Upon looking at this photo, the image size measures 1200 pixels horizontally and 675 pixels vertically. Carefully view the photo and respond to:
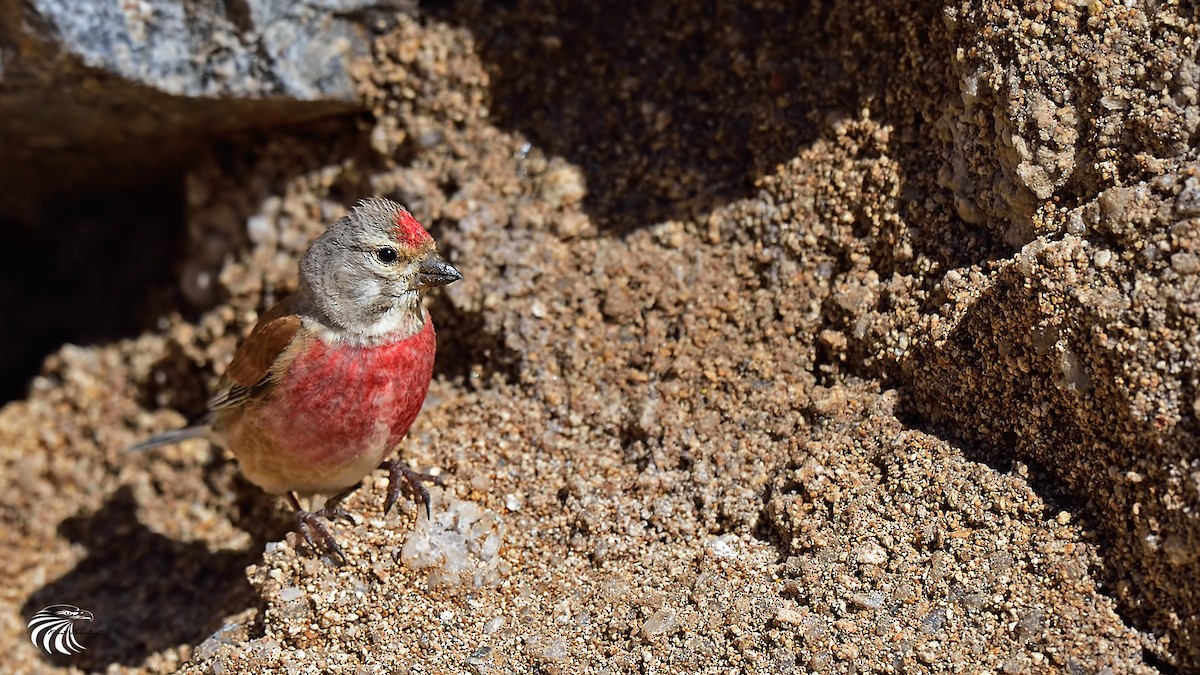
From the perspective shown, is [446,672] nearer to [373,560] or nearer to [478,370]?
[373,560]

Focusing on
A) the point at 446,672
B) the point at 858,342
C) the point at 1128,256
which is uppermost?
the point at 1128,256

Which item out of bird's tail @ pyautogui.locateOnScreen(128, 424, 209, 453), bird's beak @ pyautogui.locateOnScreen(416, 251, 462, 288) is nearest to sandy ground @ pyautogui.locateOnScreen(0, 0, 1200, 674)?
bird's tail @ pyautogui.locateOnScreen(128, 424, 209, 453)

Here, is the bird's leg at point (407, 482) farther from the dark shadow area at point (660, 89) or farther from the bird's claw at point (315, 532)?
the dark shadow area at point (660, 89)

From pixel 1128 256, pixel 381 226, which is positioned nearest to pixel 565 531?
pixel 381 226

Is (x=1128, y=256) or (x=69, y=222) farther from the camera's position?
(x=69, y=222)

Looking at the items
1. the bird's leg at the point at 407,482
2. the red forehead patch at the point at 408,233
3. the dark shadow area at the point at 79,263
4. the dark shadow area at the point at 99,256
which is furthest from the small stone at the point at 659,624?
the dark shadow area at the point at 79,263

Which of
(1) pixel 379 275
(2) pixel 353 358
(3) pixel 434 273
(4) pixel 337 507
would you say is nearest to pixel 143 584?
(4) pixel 337 507
